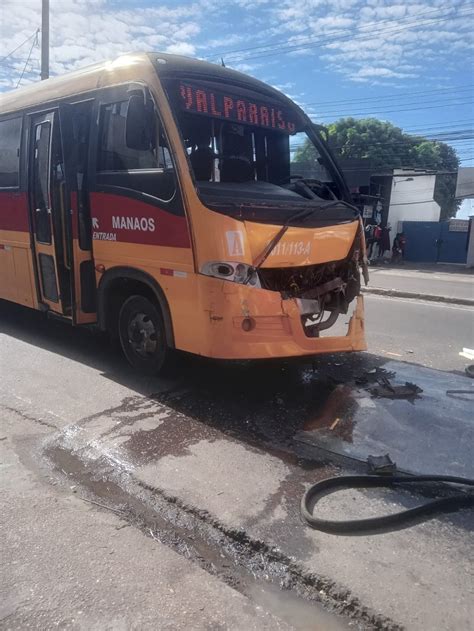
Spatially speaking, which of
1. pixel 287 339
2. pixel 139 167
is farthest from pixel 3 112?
pixel 287 339

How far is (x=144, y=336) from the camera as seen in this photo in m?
5.12

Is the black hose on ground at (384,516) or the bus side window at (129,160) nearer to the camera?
the black hose on ground at (384,516)

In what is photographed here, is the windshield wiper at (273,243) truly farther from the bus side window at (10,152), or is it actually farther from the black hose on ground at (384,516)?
the bus side window at (10,152)

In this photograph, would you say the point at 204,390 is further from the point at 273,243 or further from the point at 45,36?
the point at 45,36

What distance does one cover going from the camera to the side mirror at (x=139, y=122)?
4.38m

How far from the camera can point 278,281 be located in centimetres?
450

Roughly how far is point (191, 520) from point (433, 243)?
925 inches

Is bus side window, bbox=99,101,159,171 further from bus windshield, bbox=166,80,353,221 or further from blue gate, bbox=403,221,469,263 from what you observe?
blue gate, bbox=403,221,469,263

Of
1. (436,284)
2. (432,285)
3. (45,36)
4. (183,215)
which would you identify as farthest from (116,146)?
(45,36)

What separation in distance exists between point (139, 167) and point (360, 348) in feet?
8.88

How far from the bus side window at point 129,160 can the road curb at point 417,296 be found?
360 inches

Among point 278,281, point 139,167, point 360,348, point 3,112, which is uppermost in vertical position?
point 3,112

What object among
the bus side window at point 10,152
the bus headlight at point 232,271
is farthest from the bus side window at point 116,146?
the bus side window at point 10,152

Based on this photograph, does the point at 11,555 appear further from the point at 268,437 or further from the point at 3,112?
the point at 3,112
